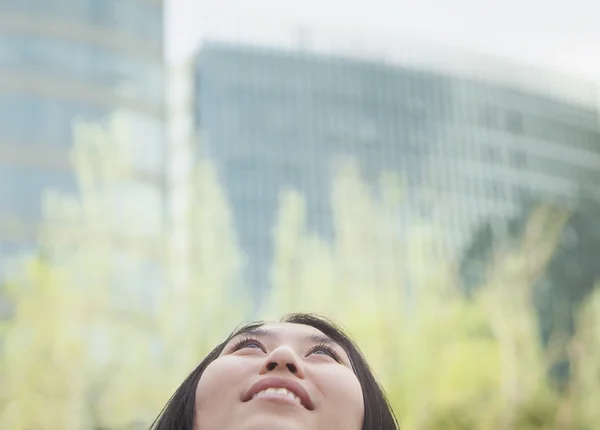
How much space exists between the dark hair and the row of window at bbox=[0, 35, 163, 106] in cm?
1013

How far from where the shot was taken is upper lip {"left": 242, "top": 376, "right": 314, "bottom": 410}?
0.87 m

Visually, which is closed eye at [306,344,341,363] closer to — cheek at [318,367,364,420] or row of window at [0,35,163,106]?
cheek at [318,367,364,420]

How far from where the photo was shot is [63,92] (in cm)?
1077

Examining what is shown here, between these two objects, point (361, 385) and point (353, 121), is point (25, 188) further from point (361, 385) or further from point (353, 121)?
point (353, 121)

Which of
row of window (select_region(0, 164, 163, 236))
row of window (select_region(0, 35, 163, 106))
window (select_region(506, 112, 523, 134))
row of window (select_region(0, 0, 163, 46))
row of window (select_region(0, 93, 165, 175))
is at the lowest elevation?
row of window (select_region(0, 164, 163, 236))

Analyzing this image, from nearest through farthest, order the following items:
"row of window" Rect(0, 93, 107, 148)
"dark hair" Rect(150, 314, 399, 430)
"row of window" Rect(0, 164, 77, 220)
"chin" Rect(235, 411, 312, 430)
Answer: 1. "chin" Rect(235, 411, 312, 430)
2. "dark hair" Rect(150, 314, 399, 430)
3. "row of window" Rect(0, 164, 77, 220)
4. "row of window" Rect(0, 93, 107, 148)

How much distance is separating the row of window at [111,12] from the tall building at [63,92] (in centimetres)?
1

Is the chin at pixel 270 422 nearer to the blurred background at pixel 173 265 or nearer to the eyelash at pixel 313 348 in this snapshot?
the eyelash at pixel 313 348

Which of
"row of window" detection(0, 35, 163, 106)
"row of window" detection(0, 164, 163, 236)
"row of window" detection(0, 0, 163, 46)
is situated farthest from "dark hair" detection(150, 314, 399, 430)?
"row of window" detection(0, 0, 163, 46)

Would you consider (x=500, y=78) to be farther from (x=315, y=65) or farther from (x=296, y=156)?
(x=296, y=156)

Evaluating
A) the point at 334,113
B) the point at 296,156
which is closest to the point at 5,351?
the point at 296,156

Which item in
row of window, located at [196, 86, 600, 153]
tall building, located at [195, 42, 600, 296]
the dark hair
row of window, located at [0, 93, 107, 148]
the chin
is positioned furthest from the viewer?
row of window, located at [196, 86, 600, 153]

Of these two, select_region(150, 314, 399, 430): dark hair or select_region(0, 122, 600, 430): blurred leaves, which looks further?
select_region(0, 122, 600, 430): blurred leaves

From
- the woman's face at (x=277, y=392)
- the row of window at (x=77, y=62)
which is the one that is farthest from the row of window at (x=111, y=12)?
the woman's face at (x=277, y=392)
